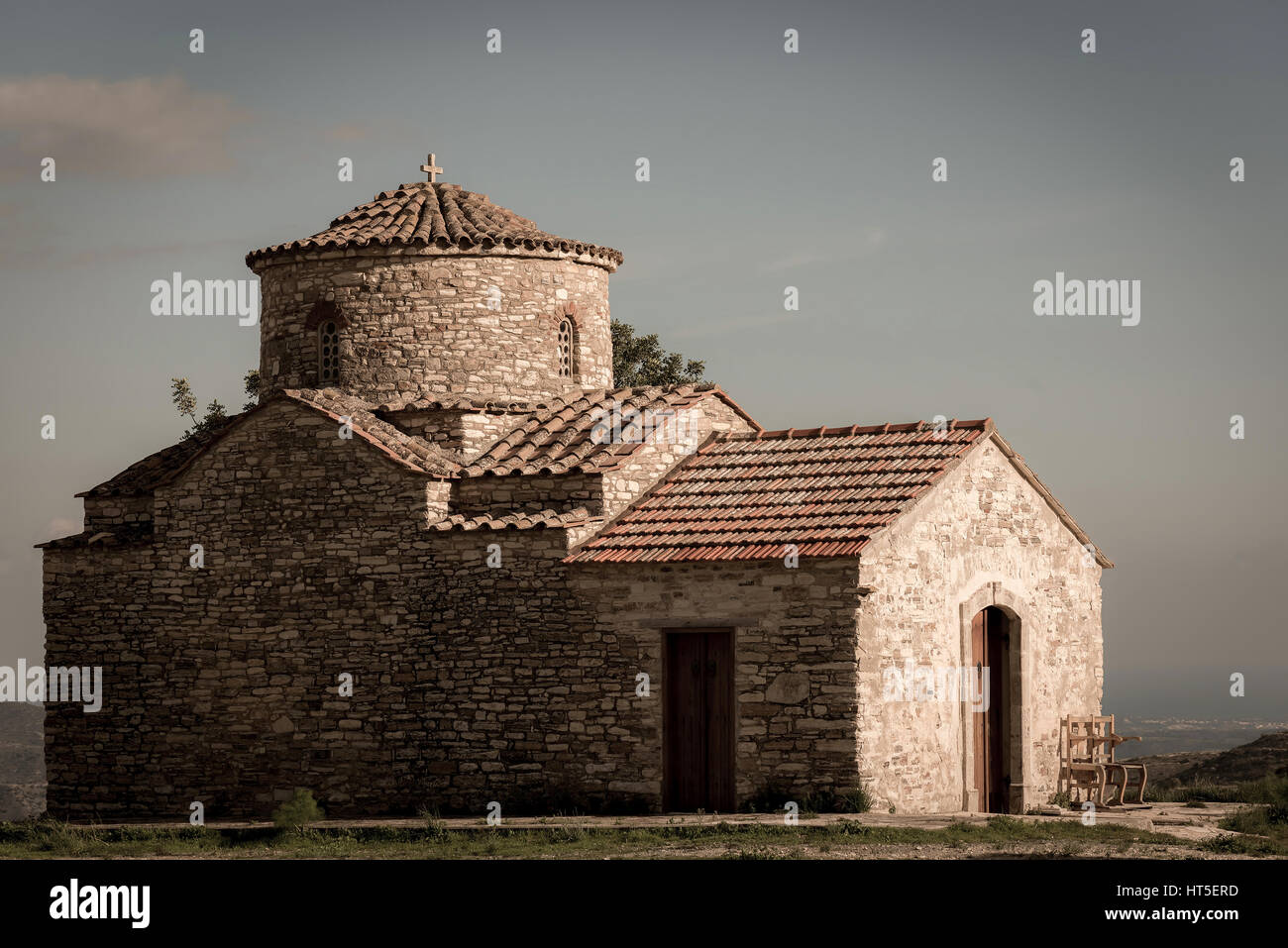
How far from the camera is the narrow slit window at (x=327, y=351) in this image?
23.9 m

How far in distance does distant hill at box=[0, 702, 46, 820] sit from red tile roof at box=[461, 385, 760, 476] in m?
20.8

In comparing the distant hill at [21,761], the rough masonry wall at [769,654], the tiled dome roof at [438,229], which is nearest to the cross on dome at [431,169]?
the tiled dome roof at [438,229]

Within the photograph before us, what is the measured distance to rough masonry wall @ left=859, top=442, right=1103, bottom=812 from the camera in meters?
18.8

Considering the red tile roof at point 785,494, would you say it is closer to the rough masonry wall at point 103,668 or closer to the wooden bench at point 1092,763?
the wooden bench at point 1092,763

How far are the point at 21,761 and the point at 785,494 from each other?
5195cm

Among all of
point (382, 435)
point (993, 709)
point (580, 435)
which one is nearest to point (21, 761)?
point (382, 435)

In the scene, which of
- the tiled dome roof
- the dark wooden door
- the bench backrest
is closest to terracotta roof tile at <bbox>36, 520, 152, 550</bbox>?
the tiled dome roof

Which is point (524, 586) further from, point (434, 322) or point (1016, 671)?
point (1016, 671)

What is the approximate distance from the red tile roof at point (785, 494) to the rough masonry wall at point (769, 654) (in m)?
0.30

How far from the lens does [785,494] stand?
20484 millimetres

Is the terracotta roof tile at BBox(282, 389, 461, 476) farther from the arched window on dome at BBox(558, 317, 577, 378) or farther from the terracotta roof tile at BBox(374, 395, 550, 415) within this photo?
the arched window on dome at BBox(558, 317, 577, 378)
